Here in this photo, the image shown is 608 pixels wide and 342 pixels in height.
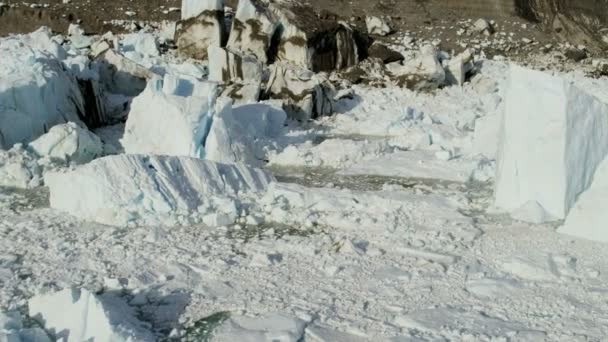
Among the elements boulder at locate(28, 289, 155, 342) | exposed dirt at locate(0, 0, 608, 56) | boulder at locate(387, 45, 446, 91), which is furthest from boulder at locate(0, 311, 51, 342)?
exposed dirt at locate(0, 0, 608, 56)

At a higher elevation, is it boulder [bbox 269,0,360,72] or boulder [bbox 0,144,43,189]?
boulder [bbox 269,0,360,72]

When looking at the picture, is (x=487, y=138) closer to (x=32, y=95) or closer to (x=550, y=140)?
(x=550, y=140)

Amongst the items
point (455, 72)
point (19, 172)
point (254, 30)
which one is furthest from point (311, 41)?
point (19, 172)

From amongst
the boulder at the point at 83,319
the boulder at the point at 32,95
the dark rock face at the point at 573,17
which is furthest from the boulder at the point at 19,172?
the dark rock face at the point at 573,17

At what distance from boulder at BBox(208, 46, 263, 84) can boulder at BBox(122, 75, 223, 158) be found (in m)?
4.44

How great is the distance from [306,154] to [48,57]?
4.62m

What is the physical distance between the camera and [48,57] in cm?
1115

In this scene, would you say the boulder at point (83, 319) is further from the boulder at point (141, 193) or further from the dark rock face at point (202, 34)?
the dark rock face at point (202, 34)

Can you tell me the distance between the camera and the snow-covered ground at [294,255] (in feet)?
15.4

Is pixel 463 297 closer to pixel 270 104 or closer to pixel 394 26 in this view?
pixel 270 104

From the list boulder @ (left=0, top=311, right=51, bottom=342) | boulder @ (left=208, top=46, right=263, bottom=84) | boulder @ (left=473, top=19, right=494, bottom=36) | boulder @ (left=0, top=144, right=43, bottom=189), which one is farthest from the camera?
boulder @ (left=473, top=19, right=494, bottom=36)

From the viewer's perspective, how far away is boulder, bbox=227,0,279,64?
53.9ft

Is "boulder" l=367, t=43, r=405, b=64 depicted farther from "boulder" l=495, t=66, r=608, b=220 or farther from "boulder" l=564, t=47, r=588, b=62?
"boulder" l=495, t=66, r=608, b=220

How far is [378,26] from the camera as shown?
20875mm
